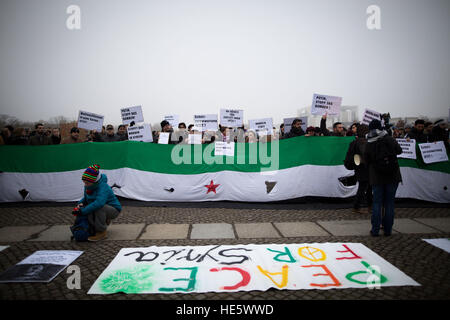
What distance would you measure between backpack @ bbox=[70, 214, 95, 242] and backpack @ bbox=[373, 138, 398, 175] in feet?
16.7

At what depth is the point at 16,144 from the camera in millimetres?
8023

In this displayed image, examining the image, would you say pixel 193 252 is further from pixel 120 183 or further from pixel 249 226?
pixel 120 183

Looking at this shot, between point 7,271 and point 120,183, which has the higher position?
point 120,183

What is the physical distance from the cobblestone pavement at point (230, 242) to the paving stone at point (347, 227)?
17cm

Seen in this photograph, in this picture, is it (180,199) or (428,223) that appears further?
(180,199)

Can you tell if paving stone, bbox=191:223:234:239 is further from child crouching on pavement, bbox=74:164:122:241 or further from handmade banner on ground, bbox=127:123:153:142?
handmade banner on ground, bbox=127:123:153:142

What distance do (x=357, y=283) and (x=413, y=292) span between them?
55 centimetres

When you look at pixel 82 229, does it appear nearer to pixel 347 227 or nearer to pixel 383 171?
pixel 347 227

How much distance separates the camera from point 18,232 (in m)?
4.99

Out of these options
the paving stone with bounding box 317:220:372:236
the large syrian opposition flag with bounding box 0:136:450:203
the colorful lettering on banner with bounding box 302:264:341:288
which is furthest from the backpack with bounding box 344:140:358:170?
the colorful lettering on banner with bounding box 302:264:341:288

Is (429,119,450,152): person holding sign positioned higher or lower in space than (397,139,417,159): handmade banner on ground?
higher

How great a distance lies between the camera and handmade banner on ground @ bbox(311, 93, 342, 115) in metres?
7.51

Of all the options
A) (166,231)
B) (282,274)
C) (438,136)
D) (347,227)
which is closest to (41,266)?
(166,231)
